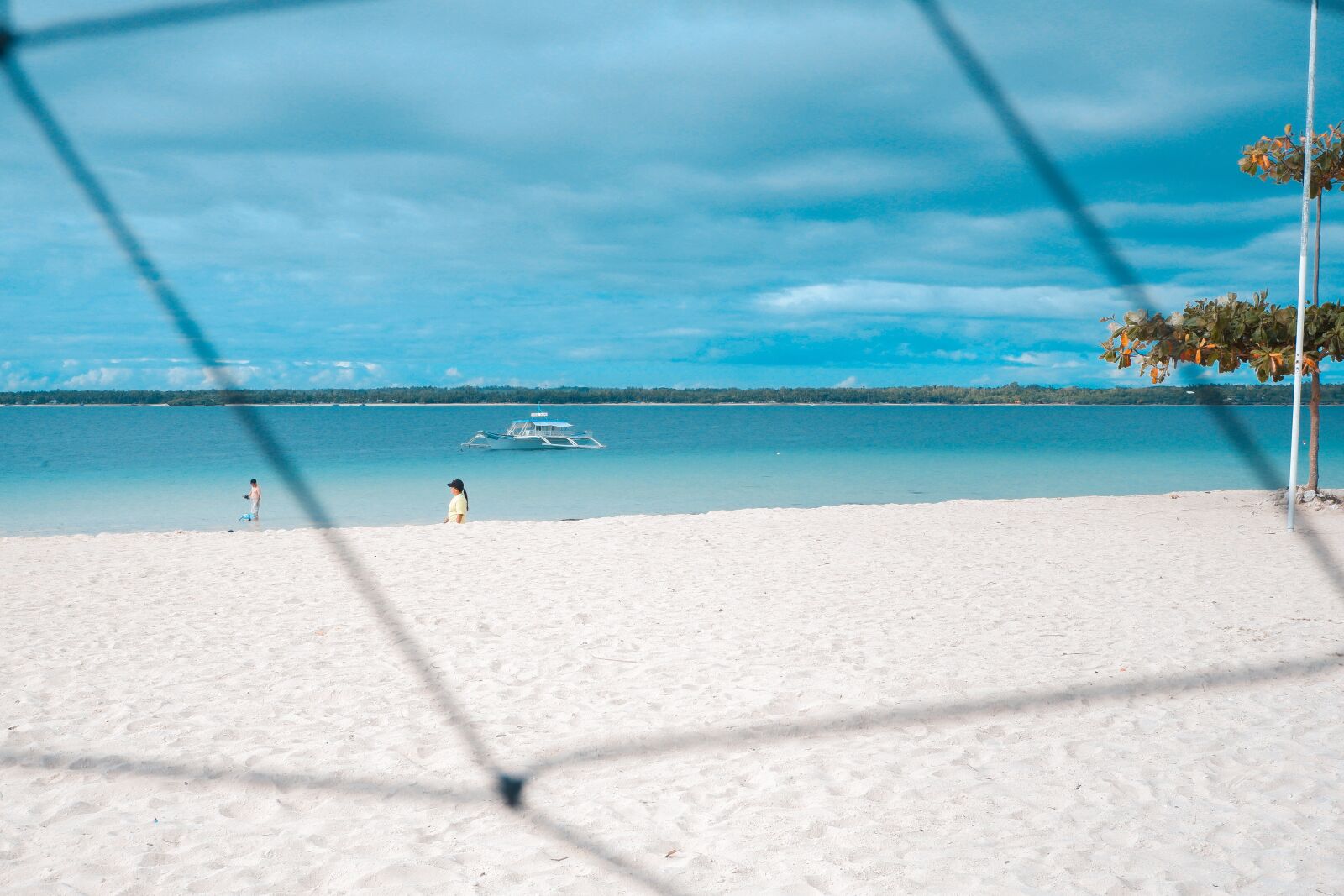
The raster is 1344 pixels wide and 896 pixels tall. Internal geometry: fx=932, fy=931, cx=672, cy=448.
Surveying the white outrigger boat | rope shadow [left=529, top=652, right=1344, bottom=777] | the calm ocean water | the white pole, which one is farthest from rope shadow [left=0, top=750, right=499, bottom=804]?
the white outrigger boat

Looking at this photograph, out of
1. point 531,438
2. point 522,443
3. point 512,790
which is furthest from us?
point 522,443

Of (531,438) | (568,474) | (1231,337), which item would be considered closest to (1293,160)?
(1231,337)

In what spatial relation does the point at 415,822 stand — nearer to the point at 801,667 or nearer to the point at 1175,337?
the point at 801,667

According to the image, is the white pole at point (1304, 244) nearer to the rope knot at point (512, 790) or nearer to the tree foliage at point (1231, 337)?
the tree foliage at point (1231, 337)

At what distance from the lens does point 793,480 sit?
107ft

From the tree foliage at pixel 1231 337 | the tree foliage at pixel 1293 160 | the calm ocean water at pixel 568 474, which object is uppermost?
the tree foliage at pixel 1293 160

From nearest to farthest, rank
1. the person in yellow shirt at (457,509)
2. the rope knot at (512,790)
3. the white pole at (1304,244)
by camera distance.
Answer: the rope knot at (512,790), the white pole at (1304,244), the person in yellow shirt at (457,509)

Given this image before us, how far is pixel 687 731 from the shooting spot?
4762 millimetres

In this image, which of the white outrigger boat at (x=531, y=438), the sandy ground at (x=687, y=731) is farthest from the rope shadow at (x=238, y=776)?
the white outrigger boat at (x=531, y=438)

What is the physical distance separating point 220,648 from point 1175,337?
38.7 ft

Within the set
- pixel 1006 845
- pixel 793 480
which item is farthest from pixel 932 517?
pixel 793 480

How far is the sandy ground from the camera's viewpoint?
3.32 m

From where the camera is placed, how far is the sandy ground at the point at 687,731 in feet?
10.9

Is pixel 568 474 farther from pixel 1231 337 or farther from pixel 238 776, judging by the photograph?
pixel 238 776
